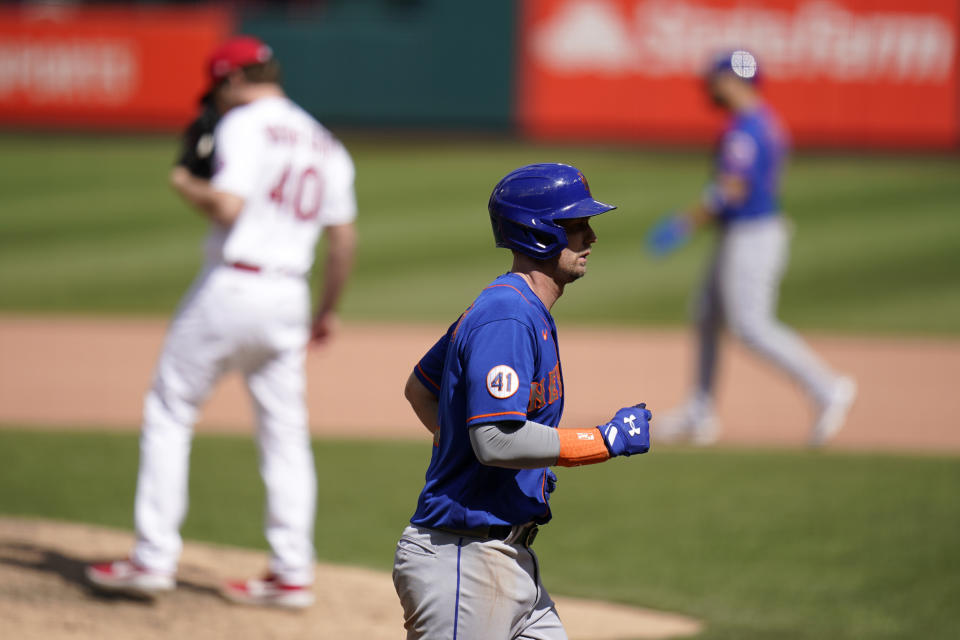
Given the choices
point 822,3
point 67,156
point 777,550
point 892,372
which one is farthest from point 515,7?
point 777,550

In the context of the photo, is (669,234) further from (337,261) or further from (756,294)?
(337,261)

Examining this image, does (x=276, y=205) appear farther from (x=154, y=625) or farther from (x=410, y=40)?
(x=410, y=40)

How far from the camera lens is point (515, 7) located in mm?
23141

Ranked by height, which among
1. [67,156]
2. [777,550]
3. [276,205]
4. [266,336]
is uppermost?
[276,205]

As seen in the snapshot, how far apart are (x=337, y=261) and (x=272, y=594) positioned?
1.43 metres

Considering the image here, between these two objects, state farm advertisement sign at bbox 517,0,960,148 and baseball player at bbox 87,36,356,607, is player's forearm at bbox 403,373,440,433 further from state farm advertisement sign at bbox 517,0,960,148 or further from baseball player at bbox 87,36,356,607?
state farm advertisement sign at bbox 517,0,960,148

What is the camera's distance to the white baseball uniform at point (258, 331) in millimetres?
4922

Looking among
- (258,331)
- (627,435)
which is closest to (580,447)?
(627,435)

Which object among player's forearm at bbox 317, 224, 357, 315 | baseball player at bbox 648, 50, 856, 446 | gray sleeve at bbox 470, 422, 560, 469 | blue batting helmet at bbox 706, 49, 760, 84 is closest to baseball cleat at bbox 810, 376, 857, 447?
baseball player at bbox 648, 50, 856, 446

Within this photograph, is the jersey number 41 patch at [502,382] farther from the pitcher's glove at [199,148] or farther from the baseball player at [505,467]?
the pitcher's glove at [199,148]

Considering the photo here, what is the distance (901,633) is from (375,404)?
5.16m

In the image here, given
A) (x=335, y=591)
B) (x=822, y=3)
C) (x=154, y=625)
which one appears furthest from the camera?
(x=822, y=3)

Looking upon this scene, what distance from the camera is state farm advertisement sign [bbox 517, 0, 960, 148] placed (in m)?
22.0

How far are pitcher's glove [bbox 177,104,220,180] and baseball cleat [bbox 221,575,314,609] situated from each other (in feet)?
5.45
